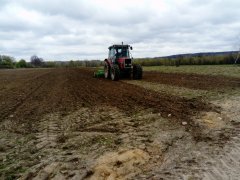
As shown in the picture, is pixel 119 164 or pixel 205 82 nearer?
pixel 119 164

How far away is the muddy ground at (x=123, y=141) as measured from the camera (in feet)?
18.1

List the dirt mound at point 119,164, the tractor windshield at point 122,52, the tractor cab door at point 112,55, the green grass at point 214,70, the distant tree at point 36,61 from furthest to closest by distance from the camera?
the distant tree at point 36,61
the green grass at point 214,70
the tractor cab door at point 112,55
the tractor windshield at point 122,52
the dirt mound at point 119,164

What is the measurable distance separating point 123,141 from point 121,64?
610 inches

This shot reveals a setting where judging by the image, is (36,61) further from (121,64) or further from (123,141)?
(123,141)

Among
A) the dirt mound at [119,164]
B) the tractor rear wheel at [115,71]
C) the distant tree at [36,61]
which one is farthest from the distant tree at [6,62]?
the dirt mound at [119,164]

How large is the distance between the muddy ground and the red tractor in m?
10.4

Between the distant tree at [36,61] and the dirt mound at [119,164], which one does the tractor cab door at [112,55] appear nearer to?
the dirt mound at [119,164]

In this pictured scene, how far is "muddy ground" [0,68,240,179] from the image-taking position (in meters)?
5.52

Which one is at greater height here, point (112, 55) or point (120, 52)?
point (120, 52)

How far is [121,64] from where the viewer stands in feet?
73.0

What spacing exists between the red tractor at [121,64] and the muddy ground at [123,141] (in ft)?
34.2

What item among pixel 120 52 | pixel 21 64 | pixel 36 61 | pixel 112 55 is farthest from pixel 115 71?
pixel 36 61

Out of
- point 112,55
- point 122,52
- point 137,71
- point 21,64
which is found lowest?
point 21,64

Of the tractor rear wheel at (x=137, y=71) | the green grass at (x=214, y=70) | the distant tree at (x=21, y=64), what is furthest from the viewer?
the distant tree at (x=21, y=64)
